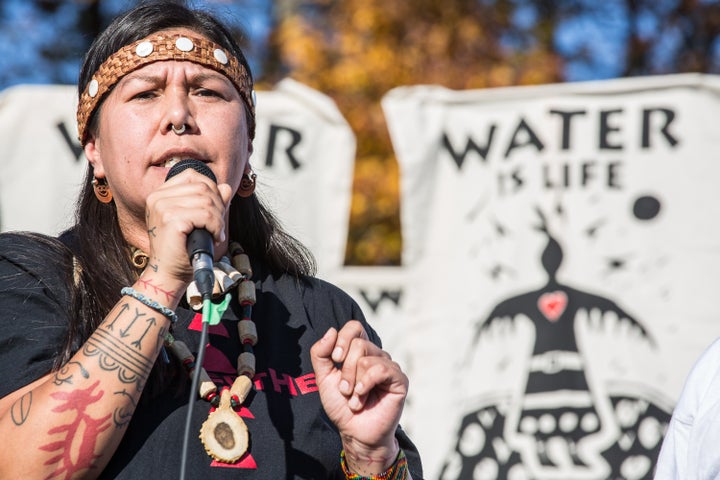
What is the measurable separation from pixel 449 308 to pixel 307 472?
299cm

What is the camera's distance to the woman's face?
6.52 ft

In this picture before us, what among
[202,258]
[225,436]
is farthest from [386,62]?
[202,258]

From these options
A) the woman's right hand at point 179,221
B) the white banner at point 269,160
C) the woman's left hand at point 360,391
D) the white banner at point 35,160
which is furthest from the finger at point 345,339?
the white banner at point 35,160

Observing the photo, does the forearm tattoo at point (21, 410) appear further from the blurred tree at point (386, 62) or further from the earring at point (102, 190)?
the blurred tree at point (386, 62)

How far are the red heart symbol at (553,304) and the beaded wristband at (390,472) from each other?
8.99 ft

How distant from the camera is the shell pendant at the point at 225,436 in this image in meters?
1.83

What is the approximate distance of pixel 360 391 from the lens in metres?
1.88

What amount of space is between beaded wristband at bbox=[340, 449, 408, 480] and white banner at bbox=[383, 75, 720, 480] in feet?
8.64

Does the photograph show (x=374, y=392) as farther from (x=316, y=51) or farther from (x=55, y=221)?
(x=316, y=51)

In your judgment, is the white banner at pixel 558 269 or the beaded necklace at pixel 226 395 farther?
the white banner at pixel 558 269

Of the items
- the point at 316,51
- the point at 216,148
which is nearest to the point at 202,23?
the point at 216,148

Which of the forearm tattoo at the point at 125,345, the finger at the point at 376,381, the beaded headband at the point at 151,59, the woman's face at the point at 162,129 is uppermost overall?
the beaded headband at the point at 151,59

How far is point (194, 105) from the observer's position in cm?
207

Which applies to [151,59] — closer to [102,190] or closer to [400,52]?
[102,190]
